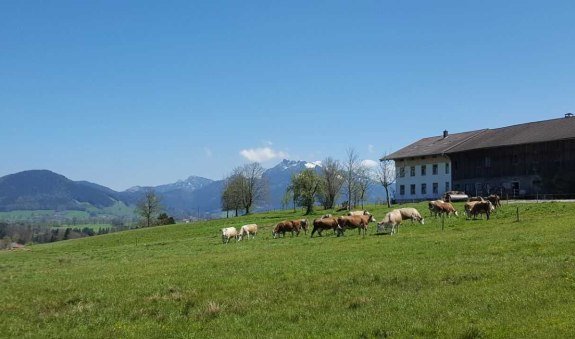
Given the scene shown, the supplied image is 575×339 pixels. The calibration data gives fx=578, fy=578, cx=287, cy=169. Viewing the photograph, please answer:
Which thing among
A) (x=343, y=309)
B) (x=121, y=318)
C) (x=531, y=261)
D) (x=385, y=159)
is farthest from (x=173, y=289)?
(x=385, y=159)

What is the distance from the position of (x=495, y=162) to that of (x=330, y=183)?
33722 millimetres

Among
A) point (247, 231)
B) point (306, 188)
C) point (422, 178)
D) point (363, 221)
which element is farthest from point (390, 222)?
point (422, 178)

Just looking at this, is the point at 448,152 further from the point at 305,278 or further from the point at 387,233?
the point at 305,278

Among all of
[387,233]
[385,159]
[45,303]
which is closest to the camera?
[45,303]

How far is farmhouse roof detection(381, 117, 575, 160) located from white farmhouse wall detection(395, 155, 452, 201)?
1.44m

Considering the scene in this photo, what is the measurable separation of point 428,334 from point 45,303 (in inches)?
506

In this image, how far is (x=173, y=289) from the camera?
18875 millimetres

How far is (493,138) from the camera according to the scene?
79250 millimetres

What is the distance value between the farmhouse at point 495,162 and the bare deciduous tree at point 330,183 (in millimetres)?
11734

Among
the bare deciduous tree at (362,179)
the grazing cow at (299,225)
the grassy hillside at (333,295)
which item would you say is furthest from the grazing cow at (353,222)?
the bare deciduous tree at (362,179)

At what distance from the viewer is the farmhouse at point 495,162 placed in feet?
220

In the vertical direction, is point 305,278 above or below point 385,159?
below

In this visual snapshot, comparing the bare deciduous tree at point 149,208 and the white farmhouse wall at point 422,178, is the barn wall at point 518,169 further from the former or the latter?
the bare deciduous tree at point 149,208

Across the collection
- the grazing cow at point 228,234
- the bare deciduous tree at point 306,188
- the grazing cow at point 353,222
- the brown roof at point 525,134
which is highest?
the brown roof at point 525,134
